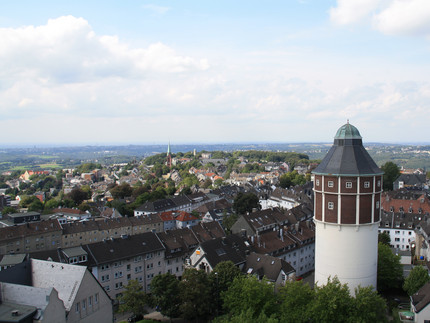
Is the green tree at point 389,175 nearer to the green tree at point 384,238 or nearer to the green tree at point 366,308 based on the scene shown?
the green tree at point 384,238

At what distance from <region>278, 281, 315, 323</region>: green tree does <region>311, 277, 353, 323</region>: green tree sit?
2.15ft

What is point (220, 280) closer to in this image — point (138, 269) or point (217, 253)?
point (217, 253)

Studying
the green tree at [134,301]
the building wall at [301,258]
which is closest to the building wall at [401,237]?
the building wall at [301,258]

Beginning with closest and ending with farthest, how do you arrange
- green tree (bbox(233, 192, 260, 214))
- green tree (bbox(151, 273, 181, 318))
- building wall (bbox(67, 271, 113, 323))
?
building wall (bbox(67, 271, 113, 323))
green tree (bbox(151, 273, 181, 318))
green tree (bbox(233, 192, 260, 214))

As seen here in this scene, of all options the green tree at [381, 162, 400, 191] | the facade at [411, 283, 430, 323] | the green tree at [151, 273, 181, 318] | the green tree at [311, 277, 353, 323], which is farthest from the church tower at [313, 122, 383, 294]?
the green tree at [381, 162, 400, 191]

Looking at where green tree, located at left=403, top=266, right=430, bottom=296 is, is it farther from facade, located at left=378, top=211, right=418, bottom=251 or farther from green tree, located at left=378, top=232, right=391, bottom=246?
facade, located at left=378, top=211, right=418, bottom=251

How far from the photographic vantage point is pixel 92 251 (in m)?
39.2

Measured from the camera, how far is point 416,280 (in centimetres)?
3312

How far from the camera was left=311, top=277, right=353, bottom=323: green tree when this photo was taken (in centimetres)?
2445

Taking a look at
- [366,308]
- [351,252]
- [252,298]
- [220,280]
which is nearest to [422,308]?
[351,252]

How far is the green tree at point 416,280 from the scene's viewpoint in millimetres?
32938

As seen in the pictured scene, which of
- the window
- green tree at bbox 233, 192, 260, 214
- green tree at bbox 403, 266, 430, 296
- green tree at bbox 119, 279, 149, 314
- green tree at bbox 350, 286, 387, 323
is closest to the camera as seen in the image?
green tree at bbox 350, 286, 387, 323

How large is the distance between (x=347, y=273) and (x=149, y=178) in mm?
135447

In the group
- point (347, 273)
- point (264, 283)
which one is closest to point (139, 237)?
point (264, 283)
